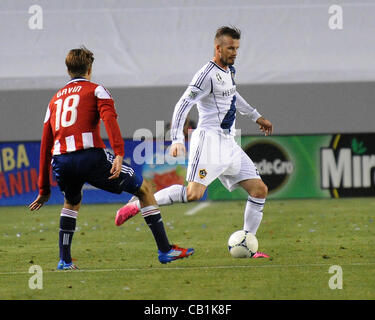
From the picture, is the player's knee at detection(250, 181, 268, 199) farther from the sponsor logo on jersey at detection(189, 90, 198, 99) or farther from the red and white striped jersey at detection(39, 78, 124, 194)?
the red and white striped jersey at detection(39, 78, 124, 194)

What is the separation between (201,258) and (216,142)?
45.9 inches

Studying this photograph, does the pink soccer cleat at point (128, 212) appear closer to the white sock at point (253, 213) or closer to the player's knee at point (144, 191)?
the player's knee at point (144, 191)

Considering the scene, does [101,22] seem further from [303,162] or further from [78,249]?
[78,249]

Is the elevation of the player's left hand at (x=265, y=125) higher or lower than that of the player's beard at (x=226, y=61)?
lower

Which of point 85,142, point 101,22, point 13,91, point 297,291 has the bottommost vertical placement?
point 297,291

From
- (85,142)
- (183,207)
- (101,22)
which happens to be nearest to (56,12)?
(101,22)

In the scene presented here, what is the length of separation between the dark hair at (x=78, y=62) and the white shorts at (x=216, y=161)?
1623mm

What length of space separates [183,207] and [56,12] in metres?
6.53

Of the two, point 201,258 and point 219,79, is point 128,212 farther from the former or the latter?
point 219,79

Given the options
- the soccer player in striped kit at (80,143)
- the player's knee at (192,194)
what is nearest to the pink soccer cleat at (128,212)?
the player's knee at (192,194)

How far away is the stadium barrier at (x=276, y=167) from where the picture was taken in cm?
1630

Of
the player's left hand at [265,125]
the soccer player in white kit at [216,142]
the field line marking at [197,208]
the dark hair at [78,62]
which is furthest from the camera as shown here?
the field line marking at [197,208]

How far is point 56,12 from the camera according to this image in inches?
781

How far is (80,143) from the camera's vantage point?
7.40 meters
